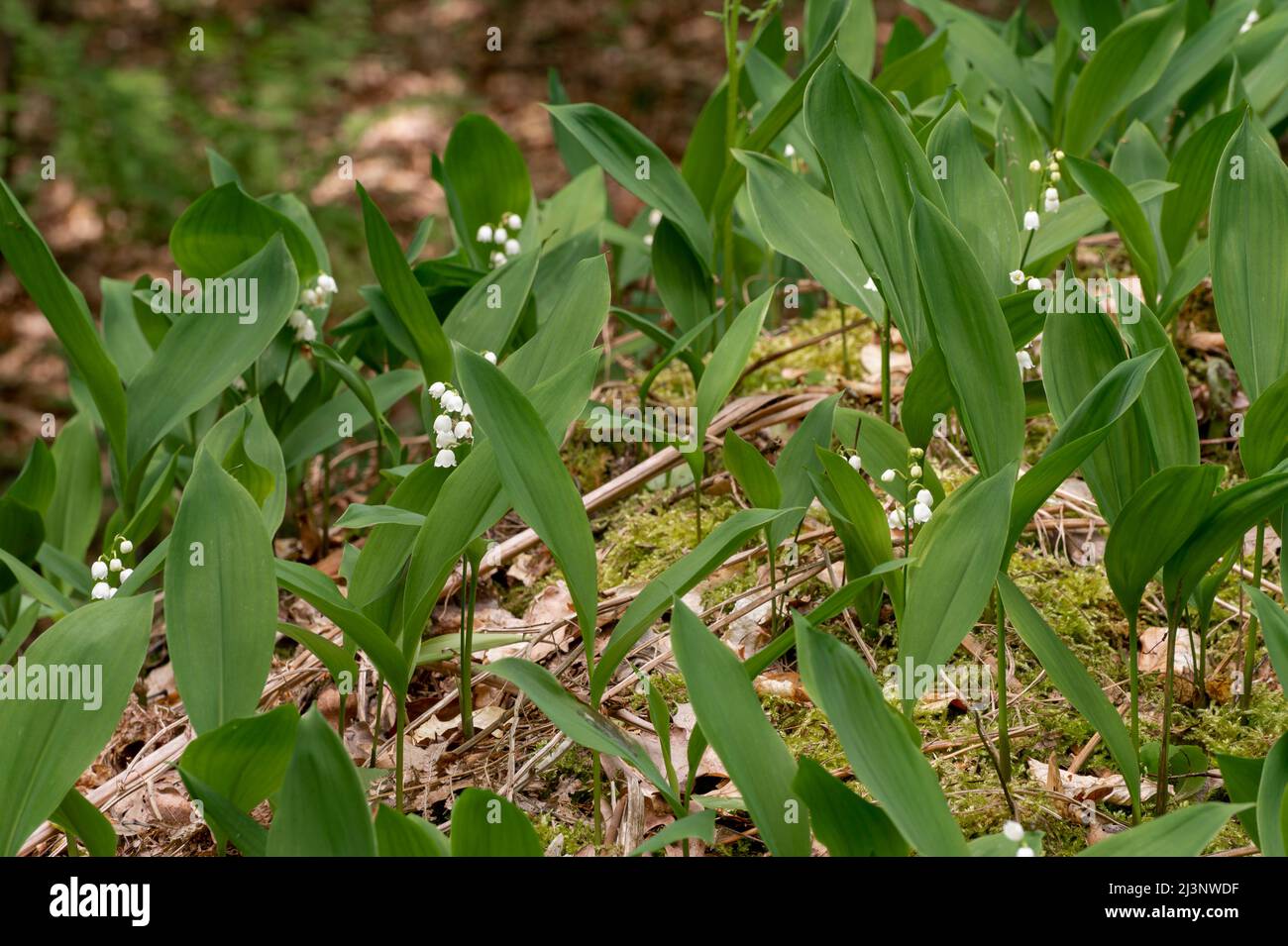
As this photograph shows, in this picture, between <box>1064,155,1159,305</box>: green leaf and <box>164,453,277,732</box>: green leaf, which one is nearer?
<box>164,453,277,732</box>: green leaf

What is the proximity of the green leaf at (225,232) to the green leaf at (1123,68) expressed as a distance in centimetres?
153

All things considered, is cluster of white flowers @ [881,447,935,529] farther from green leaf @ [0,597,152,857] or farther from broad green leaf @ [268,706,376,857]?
green leaf @ [0,597,152,857]

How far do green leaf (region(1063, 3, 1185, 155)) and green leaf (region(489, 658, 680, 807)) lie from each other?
1.67 m

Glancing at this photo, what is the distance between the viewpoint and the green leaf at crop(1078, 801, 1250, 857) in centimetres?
111

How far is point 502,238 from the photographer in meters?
2.34

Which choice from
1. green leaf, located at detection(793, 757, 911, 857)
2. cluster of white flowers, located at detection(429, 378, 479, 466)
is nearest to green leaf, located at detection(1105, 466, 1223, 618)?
green leaf, located at detection(793, 757, 911, 857)

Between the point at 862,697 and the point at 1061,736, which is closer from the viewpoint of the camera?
the point at 862,697

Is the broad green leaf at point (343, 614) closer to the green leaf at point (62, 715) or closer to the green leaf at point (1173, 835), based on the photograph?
the green leaf at point (62, 715)

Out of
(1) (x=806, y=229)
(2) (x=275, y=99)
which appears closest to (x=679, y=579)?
(1) (x=806, y=229)

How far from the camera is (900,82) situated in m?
2.36

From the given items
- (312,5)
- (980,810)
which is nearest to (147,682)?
(980,810)
